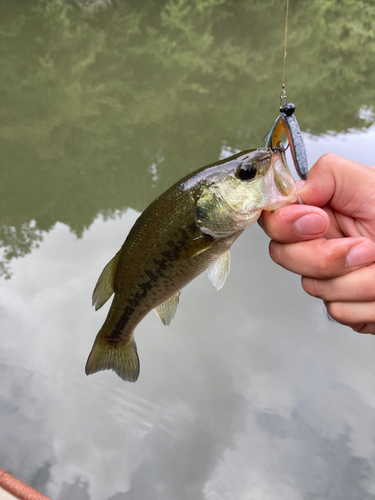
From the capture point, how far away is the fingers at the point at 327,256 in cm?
150

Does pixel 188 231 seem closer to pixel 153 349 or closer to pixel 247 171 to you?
pixel 247 171

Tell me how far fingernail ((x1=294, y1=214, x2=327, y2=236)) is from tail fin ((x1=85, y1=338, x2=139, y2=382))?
3.50 feet

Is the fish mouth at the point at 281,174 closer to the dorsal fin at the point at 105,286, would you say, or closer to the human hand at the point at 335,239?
the human hand at the point at 335,239

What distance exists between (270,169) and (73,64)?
36.7 feet

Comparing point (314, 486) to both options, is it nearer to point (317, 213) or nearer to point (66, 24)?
point (317, 213)

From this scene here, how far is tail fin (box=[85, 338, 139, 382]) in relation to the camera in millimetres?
1847

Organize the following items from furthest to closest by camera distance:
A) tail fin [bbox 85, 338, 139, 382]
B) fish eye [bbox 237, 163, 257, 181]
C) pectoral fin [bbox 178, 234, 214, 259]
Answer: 1. tail fin [bbox 85, 338, 139, 382]
2. pectoral fin [bbox 178, 234, 214, 259]
3. fish eye [bbox 237, 163, 257, 181]

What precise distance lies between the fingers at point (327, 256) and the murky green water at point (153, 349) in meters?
2.14

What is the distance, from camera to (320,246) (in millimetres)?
1574

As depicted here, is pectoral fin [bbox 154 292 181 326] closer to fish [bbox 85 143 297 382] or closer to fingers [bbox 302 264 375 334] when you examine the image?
fish [bbox 85 143 297 382]

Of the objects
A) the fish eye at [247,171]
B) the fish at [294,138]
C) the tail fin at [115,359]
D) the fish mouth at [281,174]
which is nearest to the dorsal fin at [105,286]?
the tail fin at [115,359]

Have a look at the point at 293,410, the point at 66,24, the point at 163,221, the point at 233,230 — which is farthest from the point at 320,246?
the point at 66,24

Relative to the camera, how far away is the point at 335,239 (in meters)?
1.55

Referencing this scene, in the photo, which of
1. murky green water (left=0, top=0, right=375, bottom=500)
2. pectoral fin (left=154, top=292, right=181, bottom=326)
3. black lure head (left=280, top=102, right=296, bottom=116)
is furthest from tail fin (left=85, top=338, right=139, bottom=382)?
murky green water (left=0, top=0, right=375, bottom=500)
